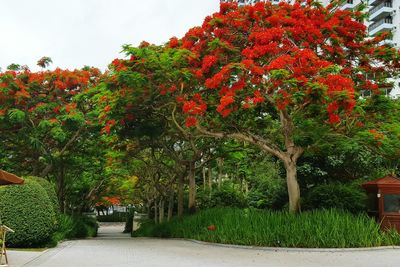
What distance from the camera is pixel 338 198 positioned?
61.0 ft

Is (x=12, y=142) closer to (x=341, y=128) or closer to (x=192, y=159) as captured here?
(x=192, y=159)

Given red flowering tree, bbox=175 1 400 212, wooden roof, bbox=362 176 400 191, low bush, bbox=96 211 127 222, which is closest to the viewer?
red flowering tree, bbox=175 1 400 212

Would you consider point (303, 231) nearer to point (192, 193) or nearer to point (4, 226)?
point (4, 226)

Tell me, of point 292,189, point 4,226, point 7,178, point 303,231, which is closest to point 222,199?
point 292,189

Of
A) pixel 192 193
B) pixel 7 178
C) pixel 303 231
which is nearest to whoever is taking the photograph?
pixel 7 178

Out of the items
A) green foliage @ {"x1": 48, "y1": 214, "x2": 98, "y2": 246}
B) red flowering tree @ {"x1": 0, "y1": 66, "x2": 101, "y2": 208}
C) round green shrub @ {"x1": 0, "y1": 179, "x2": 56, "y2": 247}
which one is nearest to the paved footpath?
round green shrub @ {"x1": 0, "y1": 179, "x2": 56, "y2": 247}

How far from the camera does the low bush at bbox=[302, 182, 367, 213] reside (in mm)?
18156

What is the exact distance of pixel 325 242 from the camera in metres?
13.8

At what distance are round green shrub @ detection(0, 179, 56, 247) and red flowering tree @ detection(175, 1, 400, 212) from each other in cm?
556

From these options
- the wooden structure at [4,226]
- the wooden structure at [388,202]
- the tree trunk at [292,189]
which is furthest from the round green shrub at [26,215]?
the wooden structure at [388,202]

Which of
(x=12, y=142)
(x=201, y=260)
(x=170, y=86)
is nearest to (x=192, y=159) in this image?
(x=170, y=86)

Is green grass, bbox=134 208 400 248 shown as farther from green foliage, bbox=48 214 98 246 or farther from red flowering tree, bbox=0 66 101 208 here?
red flowering tree, bbox=0 66 101 208

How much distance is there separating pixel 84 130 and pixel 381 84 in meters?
13.6

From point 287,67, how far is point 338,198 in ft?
21.1
